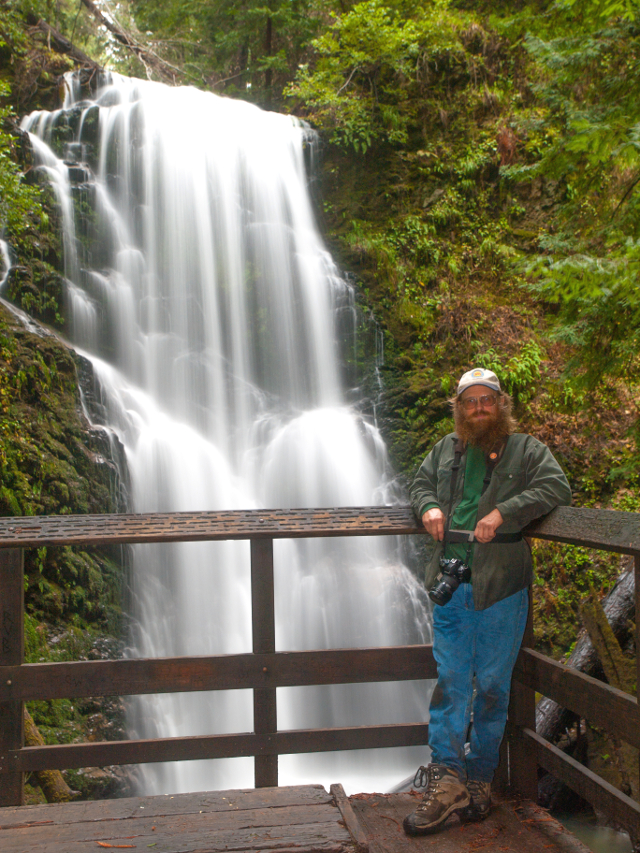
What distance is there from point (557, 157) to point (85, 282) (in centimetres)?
774

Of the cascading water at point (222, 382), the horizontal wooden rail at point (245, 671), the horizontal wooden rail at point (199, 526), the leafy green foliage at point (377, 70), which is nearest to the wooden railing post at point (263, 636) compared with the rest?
the horizontal wooden rail at point (245, 671)

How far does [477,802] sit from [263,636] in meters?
1.11

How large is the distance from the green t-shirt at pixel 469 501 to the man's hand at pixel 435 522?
5.6 inches

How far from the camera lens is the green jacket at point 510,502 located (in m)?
2.86

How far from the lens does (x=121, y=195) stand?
40.8 ft

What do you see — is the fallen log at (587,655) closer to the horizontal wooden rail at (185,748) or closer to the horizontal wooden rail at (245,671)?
the horizontal wooden rail at (245,671)

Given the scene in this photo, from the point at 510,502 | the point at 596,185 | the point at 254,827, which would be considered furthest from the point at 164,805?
the point at 596,185

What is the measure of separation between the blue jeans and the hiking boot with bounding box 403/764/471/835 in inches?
3.5

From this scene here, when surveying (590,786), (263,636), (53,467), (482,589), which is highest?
(53,467)

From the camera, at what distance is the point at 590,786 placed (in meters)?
2.60

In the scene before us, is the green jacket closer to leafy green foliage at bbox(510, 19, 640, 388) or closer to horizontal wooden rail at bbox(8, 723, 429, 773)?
horizontal wooden rail at bbox(8, 723, 429, 773)

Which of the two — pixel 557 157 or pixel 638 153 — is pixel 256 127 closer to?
pixel 557 157

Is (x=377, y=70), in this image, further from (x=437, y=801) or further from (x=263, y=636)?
(x=437, y=801)

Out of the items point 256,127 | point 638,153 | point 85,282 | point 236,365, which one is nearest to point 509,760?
point 638,153
